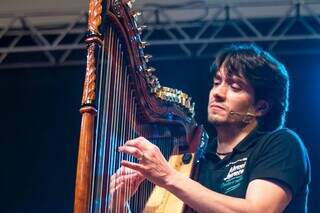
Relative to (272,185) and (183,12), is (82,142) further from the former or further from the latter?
(183,12)

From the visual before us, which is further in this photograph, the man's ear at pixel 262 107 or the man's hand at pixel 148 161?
the man's ear at pixel 262 107

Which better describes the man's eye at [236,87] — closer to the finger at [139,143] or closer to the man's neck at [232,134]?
the man's neck at [232,134]

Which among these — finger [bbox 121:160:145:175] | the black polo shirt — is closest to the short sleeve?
the black polo shirt

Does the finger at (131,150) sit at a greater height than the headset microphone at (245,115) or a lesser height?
lesser

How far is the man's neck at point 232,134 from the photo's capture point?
2.14 metres

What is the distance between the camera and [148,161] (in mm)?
1620

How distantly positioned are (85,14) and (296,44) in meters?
1.45

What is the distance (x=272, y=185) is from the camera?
1.80 metres

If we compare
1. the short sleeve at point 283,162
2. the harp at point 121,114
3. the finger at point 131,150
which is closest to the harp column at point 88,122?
the harp at point 121,114

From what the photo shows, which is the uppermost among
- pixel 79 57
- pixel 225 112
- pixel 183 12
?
pixel 183 12

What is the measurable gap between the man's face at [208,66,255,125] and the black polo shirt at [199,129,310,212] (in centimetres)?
8

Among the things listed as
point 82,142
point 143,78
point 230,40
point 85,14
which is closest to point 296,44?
point 230,40

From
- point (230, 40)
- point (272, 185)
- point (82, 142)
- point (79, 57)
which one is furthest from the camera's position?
point (79, 57)

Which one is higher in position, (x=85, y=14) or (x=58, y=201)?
(x=85, y=14)
